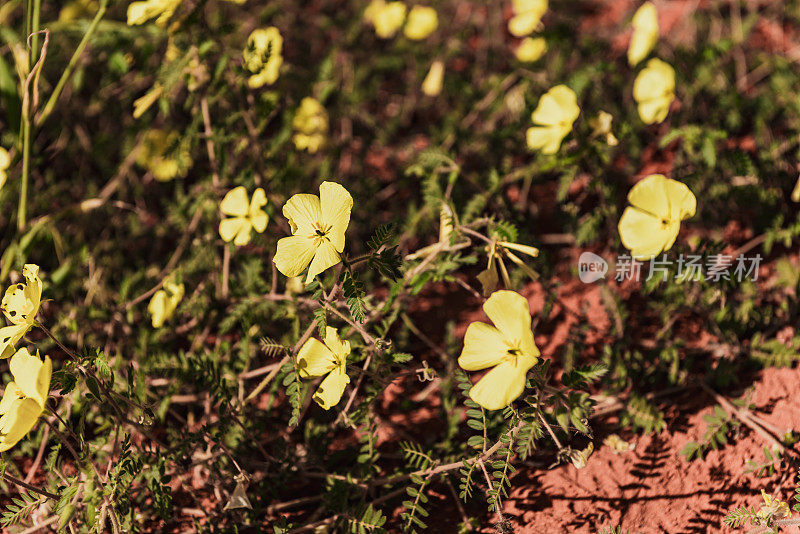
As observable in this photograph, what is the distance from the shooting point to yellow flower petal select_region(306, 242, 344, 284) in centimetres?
148

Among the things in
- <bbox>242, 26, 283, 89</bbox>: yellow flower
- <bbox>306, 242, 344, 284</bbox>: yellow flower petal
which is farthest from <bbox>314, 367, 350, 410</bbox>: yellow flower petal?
<bbox>242, 26, 283, 89</bbox>: yellow flower

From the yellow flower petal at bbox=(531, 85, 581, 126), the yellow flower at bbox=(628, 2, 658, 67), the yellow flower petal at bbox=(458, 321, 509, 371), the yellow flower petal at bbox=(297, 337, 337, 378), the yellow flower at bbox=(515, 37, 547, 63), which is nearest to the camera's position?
the yellow flower petal at bbox=(458, 321, 509, 371)

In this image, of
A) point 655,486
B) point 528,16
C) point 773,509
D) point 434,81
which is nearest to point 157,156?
point 434,81

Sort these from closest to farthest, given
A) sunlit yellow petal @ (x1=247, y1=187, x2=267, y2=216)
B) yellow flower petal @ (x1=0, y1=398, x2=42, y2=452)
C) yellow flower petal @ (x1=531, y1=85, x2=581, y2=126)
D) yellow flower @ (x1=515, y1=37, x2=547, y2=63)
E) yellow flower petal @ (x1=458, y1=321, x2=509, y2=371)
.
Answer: yellow flower petal @ (x1=0, y1=398, x2=42, y2=452) → yellow flower petal @ (x1=458, y1=321, x2=509, y2=371) → sunlit yellow petal @ (x1=247, y1=187, x2=267, y2=216) → yellow flower petal @ (x1=531, y1=85, x2=581, y2=126) → yellow flower @ (x1=515, y1=37, x2=547, y2=63)

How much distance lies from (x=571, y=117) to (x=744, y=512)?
126cm

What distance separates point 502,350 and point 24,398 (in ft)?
3.37

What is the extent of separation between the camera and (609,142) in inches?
86.4

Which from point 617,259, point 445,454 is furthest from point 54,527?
point 617,259

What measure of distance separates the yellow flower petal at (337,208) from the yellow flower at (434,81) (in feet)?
6.03

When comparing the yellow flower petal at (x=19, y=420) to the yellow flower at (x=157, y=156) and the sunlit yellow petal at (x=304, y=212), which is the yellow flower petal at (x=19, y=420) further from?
the yellow flower at (x=157, y=156)

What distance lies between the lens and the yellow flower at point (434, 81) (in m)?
3.21

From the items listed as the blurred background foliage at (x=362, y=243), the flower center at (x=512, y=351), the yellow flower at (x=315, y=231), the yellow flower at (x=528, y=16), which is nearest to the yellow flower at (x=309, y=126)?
the blurred background foliage at (x=362, y=243)

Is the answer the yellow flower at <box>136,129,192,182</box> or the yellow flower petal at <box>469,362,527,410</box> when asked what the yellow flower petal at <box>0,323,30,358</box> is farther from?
the yellow flower at <box>136,129,192,182</box>

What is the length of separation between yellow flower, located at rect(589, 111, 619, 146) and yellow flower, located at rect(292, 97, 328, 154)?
42.4 inches
